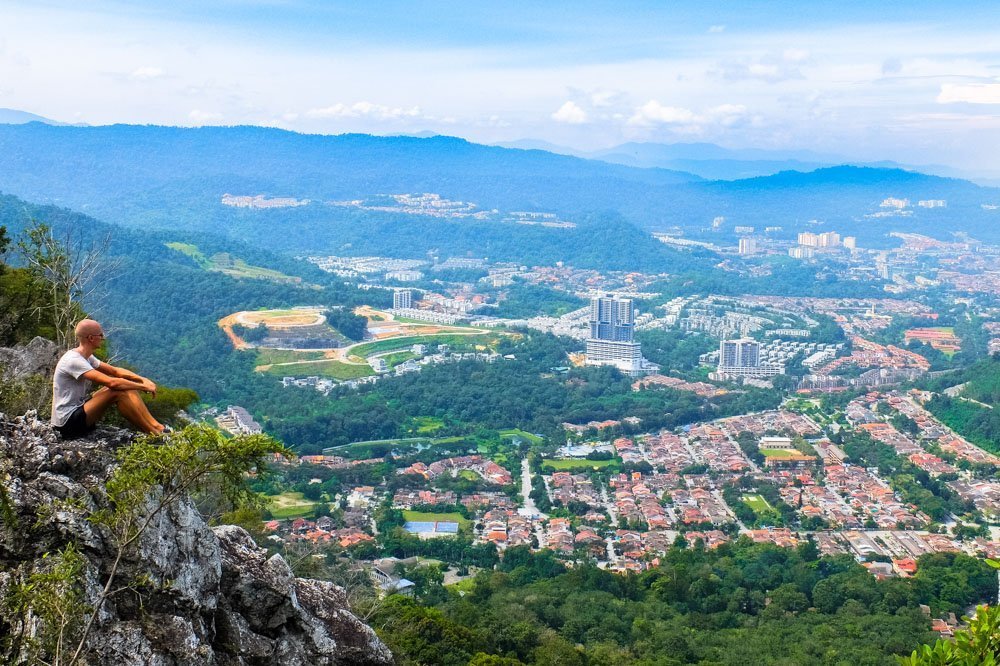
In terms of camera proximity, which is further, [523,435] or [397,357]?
[397,357]

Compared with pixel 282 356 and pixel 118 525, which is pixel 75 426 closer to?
pixel 118 525

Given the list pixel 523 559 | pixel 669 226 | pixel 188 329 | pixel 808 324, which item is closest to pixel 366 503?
pixel 523 559

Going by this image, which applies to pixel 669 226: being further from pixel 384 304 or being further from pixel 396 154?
pixel 384 304

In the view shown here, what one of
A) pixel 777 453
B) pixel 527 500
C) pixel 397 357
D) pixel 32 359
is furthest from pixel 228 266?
pixel 32 359

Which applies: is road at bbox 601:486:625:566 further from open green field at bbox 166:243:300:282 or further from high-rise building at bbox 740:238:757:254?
high-rise building at bbox 740:238:757:254

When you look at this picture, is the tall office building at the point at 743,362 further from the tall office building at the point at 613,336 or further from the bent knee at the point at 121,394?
the bent knee at the point at 121,394

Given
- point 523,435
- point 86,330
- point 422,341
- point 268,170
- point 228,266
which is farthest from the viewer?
point 268,170
